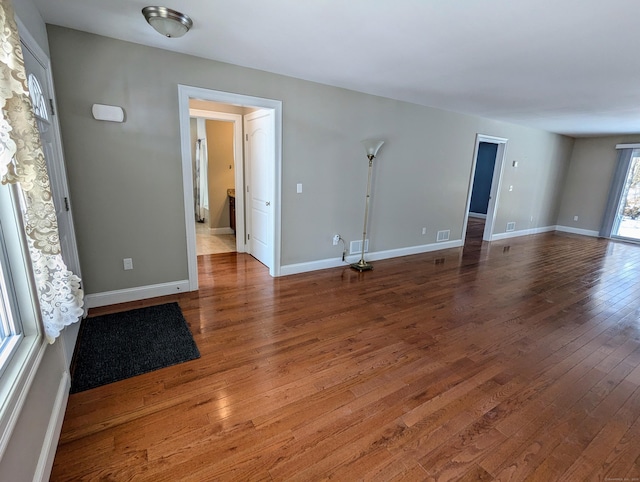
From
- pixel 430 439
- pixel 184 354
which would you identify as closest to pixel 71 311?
pixel 184 354

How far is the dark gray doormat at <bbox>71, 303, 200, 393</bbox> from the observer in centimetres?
207

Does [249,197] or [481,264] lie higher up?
[249,197]

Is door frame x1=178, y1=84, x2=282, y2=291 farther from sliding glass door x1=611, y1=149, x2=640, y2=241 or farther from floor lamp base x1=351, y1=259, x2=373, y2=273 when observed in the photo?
sliding glass door x1=611, y1=149, x2=640, y2=241

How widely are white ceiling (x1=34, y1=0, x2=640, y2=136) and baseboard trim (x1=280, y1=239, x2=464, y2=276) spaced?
226 cm

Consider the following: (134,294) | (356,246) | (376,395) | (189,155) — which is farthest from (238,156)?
(376,395)

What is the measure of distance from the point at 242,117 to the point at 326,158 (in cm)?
144

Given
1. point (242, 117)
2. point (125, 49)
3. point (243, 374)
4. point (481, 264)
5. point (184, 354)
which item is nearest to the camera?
point (243, 374)

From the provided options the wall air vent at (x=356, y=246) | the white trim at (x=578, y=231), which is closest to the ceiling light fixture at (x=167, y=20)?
the wall air vent at (x=356, y=246)

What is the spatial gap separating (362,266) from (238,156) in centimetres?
239

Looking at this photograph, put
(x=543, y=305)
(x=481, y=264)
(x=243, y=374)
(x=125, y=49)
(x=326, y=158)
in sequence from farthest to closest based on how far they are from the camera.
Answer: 1. (x=481, y=264)
2. (x=326, y=158)
3. (x=543, y=305)
4. (x=125, y=49)
5. (x=243, y=374)

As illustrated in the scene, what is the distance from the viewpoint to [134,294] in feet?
10.2

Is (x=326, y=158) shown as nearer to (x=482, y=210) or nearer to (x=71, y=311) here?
(x=71, y=311)

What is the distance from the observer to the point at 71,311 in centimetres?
160

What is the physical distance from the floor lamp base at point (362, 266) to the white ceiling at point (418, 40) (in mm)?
2286
